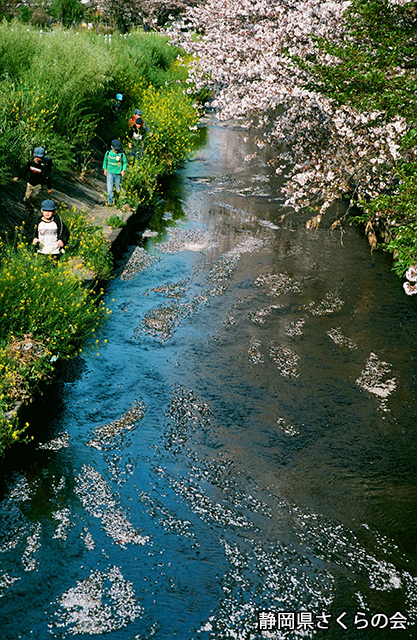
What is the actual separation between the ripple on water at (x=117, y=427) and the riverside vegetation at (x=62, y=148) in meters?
0.97

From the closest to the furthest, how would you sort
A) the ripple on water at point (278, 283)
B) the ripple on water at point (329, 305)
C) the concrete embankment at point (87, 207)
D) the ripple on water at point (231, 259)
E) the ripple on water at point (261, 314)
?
1. the ripple on water at point (261, 314)
2. the ripple on water at point (329, 305)
3. the concrete embankment at point (87, 207)
4. the ripple on water at point (278, 283)
5. the ripple on water at point (231, 259)

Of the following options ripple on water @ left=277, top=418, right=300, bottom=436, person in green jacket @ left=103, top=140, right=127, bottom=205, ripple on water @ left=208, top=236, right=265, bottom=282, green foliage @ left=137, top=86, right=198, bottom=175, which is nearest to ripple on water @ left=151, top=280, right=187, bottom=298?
ripple on water @ left=208, top=236, right=265, bottom=282

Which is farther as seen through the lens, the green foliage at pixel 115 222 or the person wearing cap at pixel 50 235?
the green foliage at pixel 115 222

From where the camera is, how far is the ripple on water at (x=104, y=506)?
6578 mm

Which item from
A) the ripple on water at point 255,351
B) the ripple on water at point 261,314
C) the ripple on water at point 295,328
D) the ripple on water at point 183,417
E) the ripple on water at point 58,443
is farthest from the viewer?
the ripple on water at point 261,314

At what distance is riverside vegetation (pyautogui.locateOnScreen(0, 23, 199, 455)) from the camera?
8602 millimetres

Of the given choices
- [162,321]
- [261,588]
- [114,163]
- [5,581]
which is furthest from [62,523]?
[114,163]

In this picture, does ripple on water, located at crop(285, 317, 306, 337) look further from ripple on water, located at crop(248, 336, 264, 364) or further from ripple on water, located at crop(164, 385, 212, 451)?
ripple on water, located at crop(164, 385, 212, 451)

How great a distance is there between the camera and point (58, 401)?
884 cm

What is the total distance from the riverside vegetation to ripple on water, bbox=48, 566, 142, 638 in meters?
1.98

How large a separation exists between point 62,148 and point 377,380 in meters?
10.2

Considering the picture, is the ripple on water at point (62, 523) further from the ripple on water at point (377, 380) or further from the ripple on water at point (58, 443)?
the ripple on water at point (377, 380)

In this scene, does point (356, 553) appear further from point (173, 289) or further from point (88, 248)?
point (88, 248)

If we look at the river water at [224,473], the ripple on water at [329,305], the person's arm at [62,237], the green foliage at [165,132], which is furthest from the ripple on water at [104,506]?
the green foliage at [165,132]
